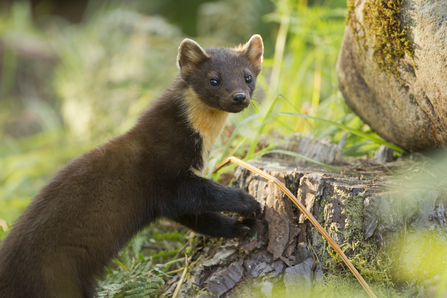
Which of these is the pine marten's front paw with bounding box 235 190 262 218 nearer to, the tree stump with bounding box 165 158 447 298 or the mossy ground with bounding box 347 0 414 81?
the tree stump with bounding box 165 158 447 298

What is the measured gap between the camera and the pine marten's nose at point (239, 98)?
3.69 meters

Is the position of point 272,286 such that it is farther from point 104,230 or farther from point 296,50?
point 296,50

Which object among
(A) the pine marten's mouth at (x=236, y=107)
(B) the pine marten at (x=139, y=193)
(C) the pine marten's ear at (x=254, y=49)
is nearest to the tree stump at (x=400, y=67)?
(C) the pine marten's ear at (x=254, y=49)

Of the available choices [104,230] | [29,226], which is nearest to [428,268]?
[104,230]

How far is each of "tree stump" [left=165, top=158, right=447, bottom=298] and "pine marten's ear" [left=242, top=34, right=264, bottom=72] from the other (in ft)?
4.57

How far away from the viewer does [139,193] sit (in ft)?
11.8

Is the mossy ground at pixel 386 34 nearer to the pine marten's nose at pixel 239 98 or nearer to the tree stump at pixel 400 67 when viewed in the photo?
the tree stump at pixel 400 67

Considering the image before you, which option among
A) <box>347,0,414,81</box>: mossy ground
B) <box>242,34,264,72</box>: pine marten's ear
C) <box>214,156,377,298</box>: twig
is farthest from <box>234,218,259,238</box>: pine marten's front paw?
<box>347,0,414,81</box>: mossy ground

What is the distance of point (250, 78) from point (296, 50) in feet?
9.42

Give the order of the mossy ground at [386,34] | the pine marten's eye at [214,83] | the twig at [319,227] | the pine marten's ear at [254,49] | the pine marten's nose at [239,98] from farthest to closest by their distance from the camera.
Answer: the pine marten's ear at [254,49] < the pine marten's eye at [214,83] < the pine marten's nose at [239,98] < the mossy ground at [386,34] < the twig at [319,227]

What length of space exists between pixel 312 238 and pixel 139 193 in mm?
1608

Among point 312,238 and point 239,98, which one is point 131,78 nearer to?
point 239,98

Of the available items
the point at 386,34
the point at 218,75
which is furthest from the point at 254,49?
the point at 386,34

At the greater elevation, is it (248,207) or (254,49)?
(254,49)
